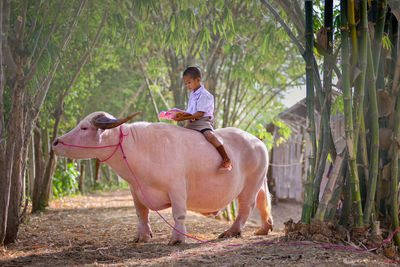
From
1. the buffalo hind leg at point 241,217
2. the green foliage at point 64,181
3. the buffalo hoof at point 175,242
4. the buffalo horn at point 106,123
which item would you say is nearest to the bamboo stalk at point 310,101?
the buffalo hind leg at point 241,217

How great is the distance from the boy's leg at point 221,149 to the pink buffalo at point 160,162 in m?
0.05

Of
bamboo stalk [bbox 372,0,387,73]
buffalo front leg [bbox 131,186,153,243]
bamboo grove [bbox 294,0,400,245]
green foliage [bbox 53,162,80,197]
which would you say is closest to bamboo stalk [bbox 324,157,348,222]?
bamboo grove [bbox 294,0,400,245]

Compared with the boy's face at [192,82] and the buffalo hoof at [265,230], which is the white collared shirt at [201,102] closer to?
the boy's face at [192,82]

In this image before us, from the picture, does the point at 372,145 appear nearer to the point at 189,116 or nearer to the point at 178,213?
the point at 189,116

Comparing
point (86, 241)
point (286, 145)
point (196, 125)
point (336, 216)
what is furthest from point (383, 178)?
point (286, 145)

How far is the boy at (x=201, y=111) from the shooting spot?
441 cm

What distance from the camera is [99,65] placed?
11.5 metres

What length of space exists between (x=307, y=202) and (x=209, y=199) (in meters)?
1.11

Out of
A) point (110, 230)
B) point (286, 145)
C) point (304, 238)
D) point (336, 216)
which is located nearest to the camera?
point (304, 238)

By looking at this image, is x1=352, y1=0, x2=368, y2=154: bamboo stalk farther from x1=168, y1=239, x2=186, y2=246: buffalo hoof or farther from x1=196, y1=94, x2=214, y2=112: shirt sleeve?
x1=168, y1=239, x2=186, y2=246: buffalo hoof

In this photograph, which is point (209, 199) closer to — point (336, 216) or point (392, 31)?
point (336, 216)

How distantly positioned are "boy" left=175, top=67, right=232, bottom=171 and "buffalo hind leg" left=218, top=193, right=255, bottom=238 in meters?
0.71

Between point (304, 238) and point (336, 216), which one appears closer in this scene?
point (304, 238)

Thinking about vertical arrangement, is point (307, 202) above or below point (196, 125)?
below
